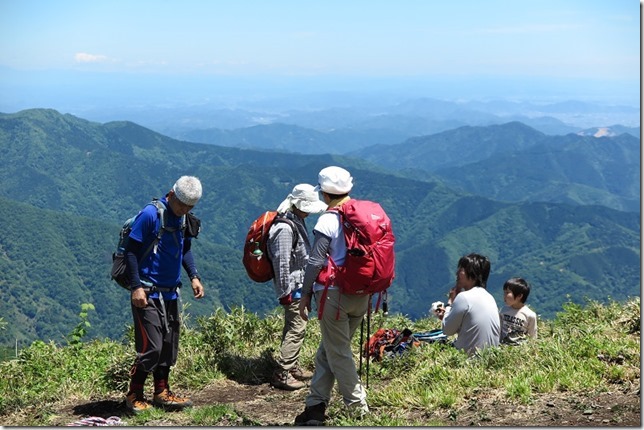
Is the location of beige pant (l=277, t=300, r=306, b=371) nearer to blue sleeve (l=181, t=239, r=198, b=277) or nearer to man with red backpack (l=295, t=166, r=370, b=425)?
blue sleeve (l=181, t=239, r=198, b=277)

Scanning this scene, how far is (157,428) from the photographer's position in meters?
5.94

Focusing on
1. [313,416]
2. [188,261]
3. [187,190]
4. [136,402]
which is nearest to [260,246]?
[188,261]

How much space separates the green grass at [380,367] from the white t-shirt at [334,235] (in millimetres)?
1330

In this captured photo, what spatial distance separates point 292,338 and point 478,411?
8.53 feet

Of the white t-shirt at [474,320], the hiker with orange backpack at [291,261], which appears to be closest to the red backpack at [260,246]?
the hiker with orange backpack at [291,261]

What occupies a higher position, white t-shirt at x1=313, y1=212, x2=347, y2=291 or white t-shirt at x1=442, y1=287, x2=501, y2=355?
white t-shirt at x1=313, y1=212, x2=347, y2=291

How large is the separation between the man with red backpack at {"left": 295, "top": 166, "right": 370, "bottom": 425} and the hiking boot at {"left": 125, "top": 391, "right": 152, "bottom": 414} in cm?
159

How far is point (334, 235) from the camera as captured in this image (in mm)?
5738

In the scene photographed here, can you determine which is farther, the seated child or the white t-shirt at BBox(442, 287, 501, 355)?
the seated child

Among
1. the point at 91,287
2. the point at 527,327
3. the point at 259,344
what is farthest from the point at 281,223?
the point at 91,287

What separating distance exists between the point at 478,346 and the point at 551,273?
180 metres

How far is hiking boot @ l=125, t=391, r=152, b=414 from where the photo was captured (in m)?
6.68

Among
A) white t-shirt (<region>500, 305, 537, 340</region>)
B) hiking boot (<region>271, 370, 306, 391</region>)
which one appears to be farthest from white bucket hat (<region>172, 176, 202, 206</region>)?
white t-shirt (<region>500, 305, 537, 340</region>)

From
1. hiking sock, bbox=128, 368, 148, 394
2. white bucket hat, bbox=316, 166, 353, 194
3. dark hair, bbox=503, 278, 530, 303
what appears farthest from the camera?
dark hair, bbox=503, 278, 530, 303
